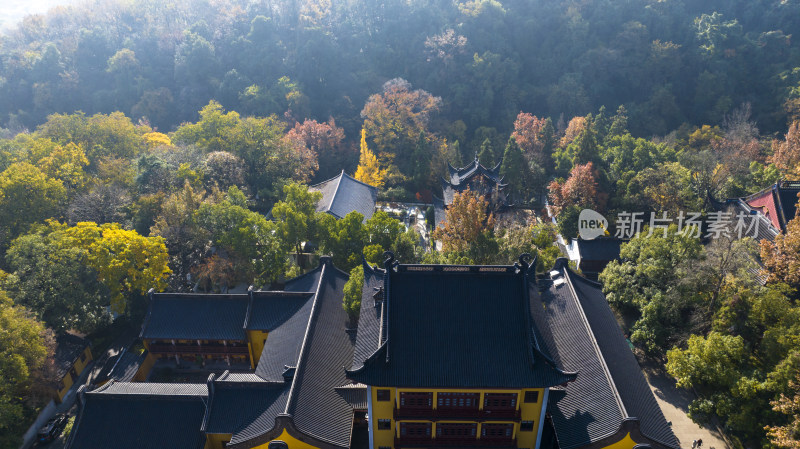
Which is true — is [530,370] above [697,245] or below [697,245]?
below

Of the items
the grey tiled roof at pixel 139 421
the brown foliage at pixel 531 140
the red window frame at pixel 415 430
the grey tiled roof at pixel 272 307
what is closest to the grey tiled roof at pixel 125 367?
the grey tiled roof at pixel 139 421

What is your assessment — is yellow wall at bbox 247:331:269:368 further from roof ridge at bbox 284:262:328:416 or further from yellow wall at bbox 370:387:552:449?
yellow wall at bbox 370:387:552:449

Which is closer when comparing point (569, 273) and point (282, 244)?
point (569, 273)

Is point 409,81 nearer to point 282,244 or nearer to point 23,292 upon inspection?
point 282,244

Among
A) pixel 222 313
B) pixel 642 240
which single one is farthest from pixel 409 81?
pixel 222 313

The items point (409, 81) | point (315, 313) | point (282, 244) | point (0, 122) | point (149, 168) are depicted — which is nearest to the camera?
point (315, 313)
